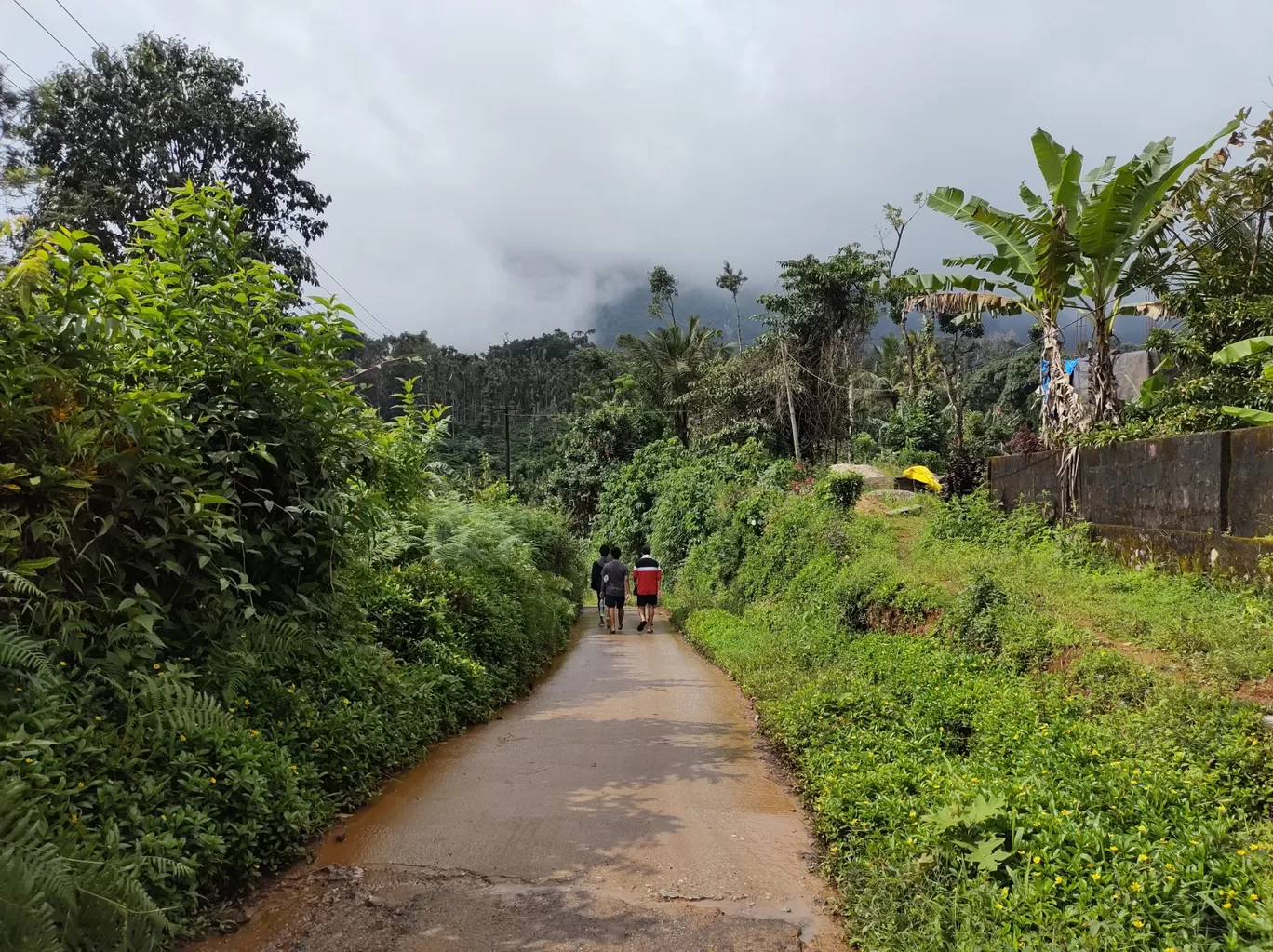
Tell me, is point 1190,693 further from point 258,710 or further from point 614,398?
point 614,398

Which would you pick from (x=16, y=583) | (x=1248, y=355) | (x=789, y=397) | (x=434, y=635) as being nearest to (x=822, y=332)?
(x=789, y=397)

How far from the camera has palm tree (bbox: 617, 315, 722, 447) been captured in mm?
31188

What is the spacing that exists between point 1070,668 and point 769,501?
12.8m

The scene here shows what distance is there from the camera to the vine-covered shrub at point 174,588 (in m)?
3.23

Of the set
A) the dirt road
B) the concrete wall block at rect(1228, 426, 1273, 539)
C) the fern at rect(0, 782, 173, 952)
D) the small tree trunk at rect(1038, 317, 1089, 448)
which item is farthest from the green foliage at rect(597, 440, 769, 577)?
the fern at rect(0, 782, 173, 952)

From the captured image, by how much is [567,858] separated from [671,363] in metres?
28.0

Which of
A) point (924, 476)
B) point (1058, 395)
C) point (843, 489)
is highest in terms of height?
point (1058, 395)

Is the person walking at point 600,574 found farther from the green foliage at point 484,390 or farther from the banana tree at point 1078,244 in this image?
the green foliage at point 484,390

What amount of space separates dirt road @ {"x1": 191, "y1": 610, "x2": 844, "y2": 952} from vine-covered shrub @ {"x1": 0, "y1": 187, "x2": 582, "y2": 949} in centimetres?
37

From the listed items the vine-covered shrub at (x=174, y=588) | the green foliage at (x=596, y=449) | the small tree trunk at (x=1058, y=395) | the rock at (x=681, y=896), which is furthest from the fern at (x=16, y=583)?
the green foliage at (x=596, y=449)

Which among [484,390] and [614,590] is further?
[484,390]

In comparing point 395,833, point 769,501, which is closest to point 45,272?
point 395,833

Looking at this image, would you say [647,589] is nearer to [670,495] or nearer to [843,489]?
[843,489]

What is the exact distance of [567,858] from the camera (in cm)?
430
